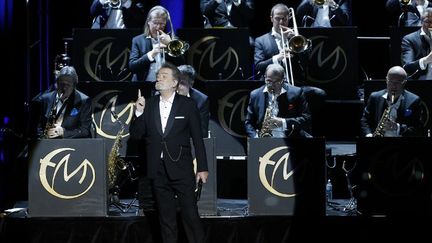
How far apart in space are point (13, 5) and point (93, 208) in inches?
120

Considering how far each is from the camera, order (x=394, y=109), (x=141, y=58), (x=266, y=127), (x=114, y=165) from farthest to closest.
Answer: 1. (x=141, y=58)
2. (x=394, y=109)
3. (x=266, y=127)
4. (x=114, y=165)

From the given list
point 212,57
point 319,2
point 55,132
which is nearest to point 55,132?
point 55,132

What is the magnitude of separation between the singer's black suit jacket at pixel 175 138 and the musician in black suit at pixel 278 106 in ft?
5.12

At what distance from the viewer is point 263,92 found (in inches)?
377

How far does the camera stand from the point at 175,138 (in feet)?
26.1

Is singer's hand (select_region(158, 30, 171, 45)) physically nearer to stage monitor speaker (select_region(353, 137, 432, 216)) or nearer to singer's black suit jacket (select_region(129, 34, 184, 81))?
singer's black suit jacket (select_region(129, 34, 184, 81))

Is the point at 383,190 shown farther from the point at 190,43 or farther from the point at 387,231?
the point at 190,43

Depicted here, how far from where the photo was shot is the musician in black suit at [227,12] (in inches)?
448

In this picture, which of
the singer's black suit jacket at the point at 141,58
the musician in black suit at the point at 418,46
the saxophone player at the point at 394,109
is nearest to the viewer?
the saxophone player at the point at 394,109

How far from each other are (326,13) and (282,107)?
7.30ft

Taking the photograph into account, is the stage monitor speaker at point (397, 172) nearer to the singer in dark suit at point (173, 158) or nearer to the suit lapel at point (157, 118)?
the singer in dark suit at point (173, 158)

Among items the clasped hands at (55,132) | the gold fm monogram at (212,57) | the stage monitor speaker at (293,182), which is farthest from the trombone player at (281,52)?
the clasped hands at (55,132)

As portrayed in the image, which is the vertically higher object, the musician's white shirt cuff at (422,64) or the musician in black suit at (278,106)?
the musician's white shirt cuff at (422,64)

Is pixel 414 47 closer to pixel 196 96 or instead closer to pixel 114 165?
pixel 196 96
